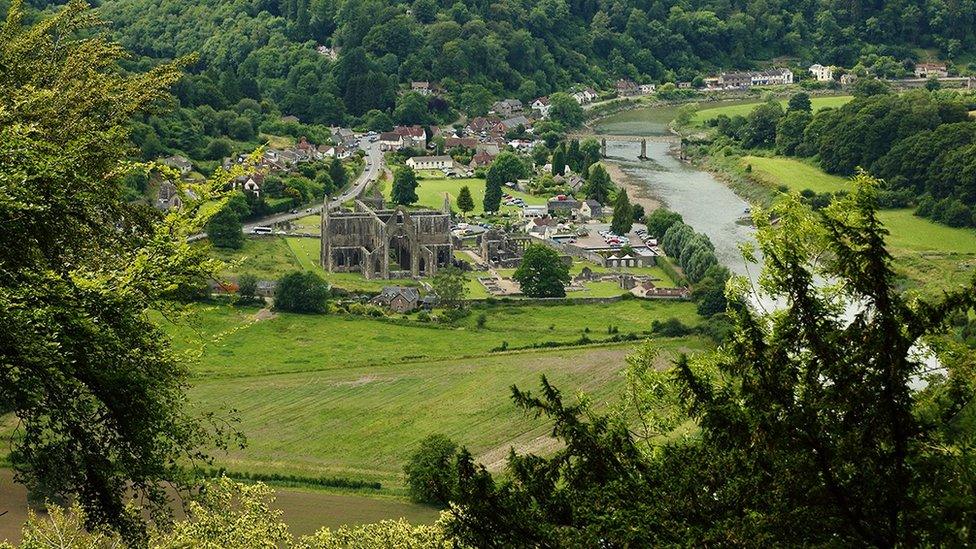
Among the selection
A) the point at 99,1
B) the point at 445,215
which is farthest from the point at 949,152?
the point at 99,1

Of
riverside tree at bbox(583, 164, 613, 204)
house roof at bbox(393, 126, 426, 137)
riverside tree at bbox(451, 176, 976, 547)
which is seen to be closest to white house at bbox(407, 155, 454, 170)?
house roof at bbox(393, 126, 426, 137)

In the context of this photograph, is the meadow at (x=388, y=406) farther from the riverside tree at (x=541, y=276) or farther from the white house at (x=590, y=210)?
the white house at (x=590, y=210)

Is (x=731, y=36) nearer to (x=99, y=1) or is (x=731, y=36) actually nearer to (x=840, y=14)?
(x=840, y=14)

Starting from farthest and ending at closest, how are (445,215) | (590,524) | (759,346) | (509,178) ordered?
(509,178) → (445,215) → (759,346) → (590,524)

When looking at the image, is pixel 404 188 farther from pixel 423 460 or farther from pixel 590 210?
pixel 423 460

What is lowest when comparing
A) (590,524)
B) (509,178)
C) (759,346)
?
(509,178)

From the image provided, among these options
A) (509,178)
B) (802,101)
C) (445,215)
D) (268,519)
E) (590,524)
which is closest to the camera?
(590,524)
